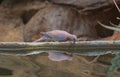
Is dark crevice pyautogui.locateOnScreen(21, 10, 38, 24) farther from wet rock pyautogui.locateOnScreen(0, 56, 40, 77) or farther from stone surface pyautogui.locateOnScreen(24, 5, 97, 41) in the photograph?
wet rock pyautogui.locateOnScreen(0, 56, 40, 77)

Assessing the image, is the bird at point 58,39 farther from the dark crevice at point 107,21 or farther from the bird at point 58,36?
the dark crevice at point 107,21

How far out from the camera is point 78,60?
112 centimetres

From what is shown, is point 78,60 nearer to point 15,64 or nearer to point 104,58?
point 104,58

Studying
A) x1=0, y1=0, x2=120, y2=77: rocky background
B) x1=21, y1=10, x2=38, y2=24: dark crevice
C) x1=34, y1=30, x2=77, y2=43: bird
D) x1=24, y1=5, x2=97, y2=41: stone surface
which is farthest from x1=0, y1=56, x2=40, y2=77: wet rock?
x1=21, y1=10, x2=38, y2=24: dark crevice

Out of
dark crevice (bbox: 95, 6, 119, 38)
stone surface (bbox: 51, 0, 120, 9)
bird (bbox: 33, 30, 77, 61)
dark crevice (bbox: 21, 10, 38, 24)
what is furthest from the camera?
dark crevice (bbox: 21, 10, 38, 24)

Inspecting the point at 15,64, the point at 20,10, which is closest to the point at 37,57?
the point at 15,64

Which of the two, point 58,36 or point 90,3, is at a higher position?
point 58,36

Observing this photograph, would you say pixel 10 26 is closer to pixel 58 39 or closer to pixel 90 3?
pixel 90 3

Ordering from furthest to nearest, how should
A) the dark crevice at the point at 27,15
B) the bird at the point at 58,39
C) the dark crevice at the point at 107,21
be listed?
1. the dark crevice at the point at 27,15
2. the dark crevice at the point at 107,21
3. the bird at the point at 58,39

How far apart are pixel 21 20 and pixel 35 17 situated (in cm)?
44

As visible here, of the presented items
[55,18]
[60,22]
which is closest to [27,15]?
[55,18]

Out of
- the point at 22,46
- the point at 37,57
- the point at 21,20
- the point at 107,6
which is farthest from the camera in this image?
the point at 21,20

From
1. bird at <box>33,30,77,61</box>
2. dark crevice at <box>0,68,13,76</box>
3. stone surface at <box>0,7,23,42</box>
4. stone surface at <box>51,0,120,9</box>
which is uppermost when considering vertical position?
bird at <box>33,30,77,61</box>

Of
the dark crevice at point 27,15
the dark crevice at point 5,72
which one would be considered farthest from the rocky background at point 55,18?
the dark crevice at point 5,72
